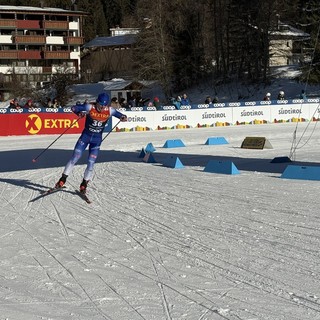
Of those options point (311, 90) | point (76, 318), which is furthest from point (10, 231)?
point (311, 90)

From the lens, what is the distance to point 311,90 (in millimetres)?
53406

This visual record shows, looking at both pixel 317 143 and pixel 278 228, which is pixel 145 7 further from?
pixel 278 228

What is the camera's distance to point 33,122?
3145 centimetres

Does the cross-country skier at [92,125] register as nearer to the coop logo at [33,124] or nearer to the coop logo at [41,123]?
the coop logo at [41,123]

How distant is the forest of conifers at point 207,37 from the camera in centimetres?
6009

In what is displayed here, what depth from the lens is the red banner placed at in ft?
102

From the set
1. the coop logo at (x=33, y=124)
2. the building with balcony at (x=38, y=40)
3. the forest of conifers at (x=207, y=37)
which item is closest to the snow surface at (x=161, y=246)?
the coop logo at (x=33, y=124)

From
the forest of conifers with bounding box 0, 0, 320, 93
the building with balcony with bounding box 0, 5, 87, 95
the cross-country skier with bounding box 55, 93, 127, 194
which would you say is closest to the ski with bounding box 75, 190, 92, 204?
the cross-country skier with bounding box 55, 93, 127, 194

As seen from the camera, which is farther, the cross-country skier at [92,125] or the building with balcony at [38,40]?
the building with balcony at [38,40]

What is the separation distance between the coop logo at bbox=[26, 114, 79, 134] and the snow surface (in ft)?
48.1

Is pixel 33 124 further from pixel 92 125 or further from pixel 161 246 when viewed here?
pixel 161 246

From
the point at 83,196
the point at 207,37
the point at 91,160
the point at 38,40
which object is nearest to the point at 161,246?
the point at 83,196

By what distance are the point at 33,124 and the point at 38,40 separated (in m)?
55.2

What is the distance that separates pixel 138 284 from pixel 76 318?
116cm
